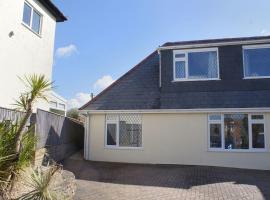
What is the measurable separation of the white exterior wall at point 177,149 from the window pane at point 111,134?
0.30 m

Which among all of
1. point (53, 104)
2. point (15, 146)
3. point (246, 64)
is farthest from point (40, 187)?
point (53, 104)

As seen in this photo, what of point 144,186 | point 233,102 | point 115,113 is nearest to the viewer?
point 144,186

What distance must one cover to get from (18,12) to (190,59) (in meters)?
9.16

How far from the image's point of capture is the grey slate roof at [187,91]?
15.3 metres

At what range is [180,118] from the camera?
15484mm

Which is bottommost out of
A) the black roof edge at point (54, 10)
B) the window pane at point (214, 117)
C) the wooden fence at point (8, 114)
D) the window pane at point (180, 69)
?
the wooden fence at point (8, 114)

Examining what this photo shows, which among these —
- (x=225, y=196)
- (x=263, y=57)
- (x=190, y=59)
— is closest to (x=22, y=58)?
(x=190, y=59)

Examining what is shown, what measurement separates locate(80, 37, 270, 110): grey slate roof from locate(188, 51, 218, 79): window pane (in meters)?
0.38

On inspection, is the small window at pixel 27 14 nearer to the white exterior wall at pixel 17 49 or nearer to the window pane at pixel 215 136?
the white exterior wall at pixel 17 49

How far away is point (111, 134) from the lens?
16.4 meters

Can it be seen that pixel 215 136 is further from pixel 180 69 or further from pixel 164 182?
pixel 164 182

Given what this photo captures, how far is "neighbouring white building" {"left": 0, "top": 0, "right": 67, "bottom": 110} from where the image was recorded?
12.3 meters

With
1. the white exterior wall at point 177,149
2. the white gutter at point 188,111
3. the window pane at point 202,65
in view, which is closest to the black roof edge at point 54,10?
the white gutter at point 188,111

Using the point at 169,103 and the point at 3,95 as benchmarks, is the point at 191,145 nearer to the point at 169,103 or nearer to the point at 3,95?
the point at 169,103
